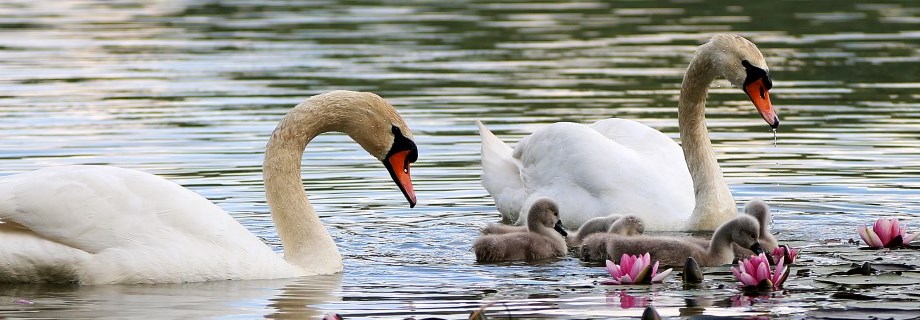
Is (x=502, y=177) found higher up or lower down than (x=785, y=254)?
higher up

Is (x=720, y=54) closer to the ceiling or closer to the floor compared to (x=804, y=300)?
closer to the ceiling

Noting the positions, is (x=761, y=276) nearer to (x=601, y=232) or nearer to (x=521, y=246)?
(x=521, y=246)

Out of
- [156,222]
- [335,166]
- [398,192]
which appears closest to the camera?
[156,222]

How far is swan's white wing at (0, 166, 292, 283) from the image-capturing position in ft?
30.8

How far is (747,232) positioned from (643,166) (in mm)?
2482

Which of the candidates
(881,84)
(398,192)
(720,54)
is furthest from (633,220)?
(881,84)

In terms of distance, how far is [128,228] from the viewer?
9477 mm

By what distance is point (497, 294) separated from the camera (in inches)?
370

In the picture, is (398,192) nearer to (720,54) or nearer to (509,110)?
(720,54)

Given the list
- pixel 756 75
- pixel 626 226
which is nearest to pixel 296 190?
pixel 626 226

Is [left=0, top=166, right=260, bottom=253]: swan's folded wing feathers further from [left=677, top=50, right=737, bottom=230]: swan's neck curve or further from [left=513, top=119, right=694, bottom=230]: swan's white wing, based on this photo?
[left=677, top=50, right=737, bottom=230]: swan's neck curve

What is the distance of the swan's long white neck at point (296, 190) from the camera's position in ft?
33.3

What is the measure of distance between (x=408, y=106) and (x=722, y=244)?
8.71 m

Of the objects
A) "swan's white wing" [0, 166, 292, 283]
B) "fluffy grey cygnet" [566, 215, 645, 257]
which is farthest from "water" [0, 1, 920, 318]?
"fluffy grey cygnet" [566, 215, 645, 257]
